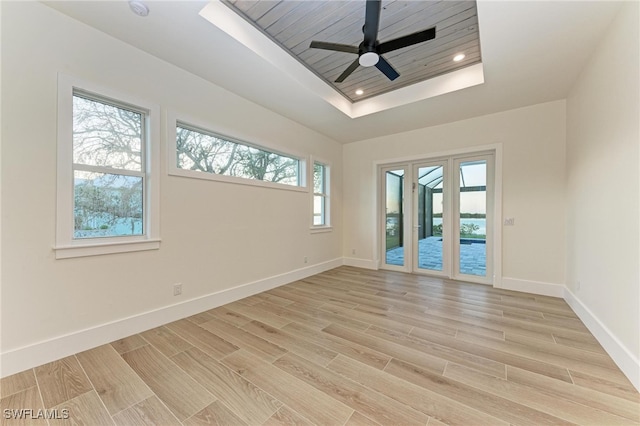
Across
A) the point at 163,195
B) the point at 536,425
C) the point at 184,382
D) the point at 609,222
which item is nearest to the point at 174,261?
the point at 163,195

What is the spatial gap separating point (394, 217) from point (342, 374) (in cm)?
390

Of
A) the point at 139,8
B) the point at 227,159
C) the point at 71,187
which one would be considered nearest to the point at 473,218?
the point at 227,159

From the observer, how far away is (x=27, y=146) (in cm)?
192

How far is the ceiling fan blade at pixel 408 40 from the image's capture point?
2076 mm

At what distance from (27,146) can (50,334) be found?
1504 mm

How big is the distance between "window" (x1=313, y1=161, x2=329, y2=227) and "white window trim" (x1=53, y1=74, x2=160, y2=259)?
9.81 ft

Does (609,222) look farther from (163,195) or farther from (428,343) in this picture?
(163,195)

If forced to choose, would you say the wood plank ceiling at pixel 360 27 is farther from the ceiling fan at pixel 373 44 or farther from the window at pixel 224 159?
the window at pixel 224 159

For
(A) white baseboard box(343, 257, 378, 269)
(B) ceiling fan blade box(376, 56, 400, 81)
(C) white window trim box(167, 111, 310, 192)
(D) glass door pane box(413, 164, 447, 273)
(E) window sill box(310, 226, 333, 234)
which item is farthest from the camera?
(A) white baseboard box(343, 257, 378, 269)

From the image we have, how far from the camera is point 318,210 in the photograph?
17.1 ft

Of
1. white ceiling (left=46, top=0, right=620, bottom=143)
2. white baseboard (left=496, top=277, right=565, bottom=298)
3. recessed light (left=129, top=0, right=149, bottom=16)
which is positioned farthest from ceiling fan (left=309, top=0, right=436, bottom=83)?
white baseboard (left=496, top=277, right=565, bottom=298)

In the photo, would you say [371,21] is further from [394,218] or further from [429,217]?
[394,218]

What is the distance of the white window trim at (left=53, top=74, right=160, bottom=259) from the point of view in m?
2.06

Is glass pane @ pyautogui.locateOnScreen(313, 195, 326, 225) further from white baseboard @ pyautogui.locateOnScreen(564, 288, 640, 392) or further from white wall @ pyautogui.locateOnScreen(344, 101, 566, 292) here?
white baseboard @ pyautogui.locateOnScreen(564, 288, 640, 392)
